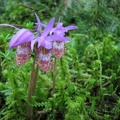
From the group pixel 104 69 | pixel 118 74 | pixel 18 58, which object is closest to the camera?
pixel 18 58

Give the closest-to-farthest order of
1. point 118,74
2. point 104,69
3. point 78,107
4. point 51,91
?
1. point 78,107
2. point 51,91
3. point 118,74
4. point 104,69

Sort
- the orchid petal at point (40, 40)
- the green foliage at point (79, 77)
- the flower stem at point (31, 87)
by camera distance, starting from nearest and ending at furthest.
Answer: the orchid petal at point (40, 40)
the flower stem at point (31, 87)
the green foliage at point (79, 77)

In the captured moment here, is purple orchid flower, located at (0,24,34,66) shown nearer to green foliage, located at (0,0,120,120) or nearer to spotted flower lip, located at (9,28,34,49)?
spotted flower lip, located at (9,28,34,49)

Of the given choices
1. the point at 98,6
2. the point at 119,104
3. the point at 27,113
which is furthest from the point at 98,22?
the point at 27,113

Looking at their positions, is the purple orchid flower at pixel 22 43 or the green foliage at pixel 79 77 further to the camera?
the green foliage at pixel 79 77

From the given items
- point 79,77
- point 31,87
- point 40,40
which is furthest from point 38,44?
point 79,77

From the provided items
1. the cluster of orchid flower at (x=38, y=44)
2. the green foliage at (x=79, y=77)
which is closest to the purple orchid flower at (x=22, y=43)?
the cluster of orchid flower at (x=38, y=44)

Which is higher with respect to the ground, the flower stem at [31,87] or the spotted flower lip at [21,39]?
the spotted flower lip at [21,39]

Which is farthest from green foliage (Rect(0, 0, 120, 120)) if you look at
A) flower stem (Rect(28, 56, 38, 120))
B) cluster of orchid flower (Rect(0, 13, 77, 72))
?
cluster of orchid flower (Rect(0, 13, 77, 72))

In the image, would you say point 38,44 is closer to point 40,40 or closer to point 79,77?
point 40,40

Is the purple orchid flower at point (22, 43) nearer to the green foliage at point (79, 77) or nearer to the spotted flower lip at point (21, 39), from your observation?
the spotted flower lip at point (21, 39)

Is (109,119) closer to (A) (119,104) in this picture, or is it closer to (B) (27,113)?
(A) (119,104)
